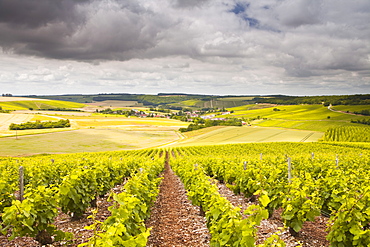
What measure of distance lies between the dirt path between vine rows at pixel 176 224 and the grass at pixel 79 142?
53.3m

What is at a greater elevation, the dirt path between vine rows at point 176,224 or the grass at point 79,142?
the dirt path between vine rows at point 176,224

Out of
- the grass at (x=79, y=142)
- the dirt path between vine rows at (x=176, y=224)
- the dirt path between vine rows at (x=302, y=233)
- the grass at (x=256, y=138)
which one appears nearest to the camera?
the dirt path between vine rows at (x=302, y=233)

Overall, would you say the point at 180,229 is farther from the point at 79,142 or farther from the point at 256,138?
the point at 79,142

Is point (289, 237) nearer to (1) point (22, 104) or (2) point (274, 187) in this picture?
(2) point (274, 187)

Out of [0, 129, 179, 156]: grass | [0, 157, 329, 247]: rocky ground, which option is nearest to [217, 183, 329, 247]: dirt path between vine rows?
[0, 157, 329, 247]: rocky ground

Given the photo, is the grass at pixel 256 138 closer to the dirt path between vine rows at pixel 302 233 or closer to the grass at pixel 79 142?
the grass at pixel 79 142

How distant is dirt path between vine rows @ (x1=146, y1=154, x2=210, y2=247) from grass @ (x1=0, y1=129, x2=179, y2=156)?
5325 cm

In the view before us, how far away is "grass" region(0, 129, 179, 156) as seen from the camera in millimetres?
60906

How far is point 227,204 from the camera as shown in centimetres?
662

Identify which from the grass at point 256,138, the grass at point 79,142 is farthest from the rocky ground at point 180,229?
the grass at point 256,138

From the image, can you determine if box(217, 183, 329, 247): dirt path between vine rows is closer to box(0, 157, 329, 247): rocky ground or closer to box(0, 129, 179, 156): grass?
box(0, 157, 329, 247): rocky ground

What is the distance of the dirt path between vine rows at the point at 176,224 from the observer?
352 inches

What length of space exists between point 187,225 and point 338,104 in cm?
15182

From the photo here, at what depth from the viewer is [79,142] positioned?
236ft
